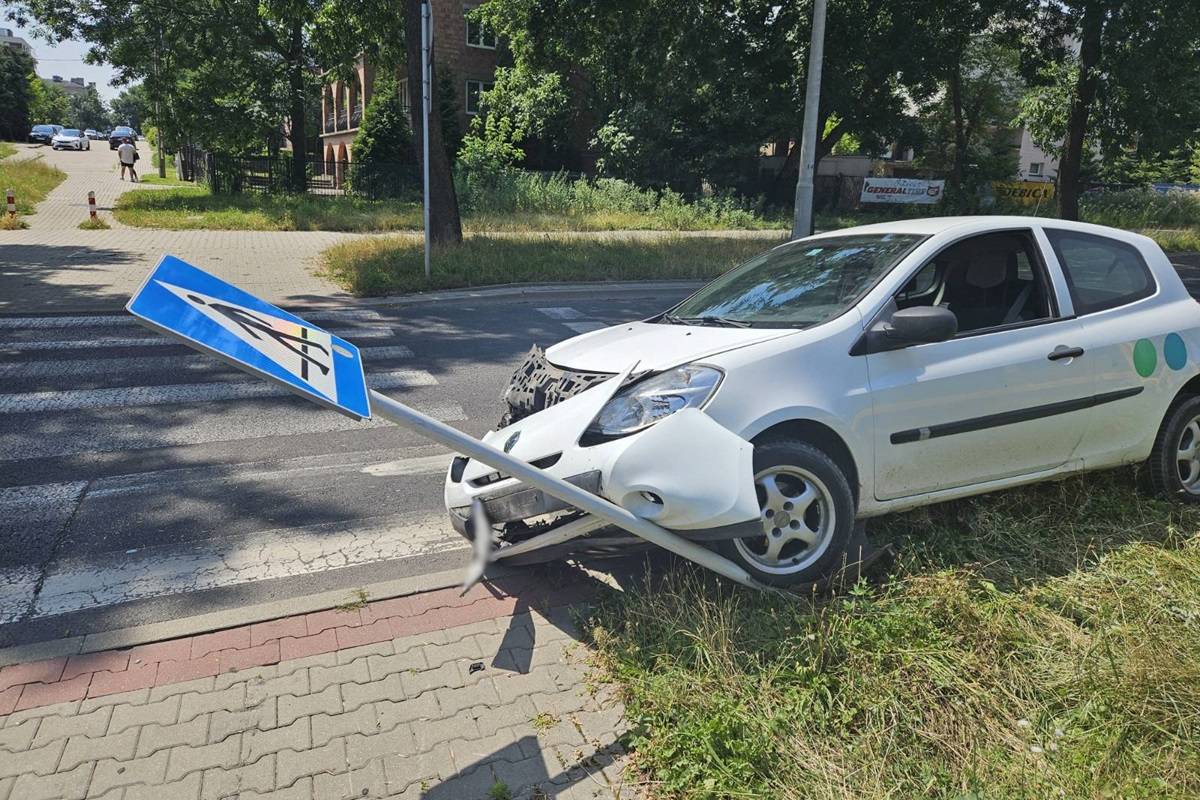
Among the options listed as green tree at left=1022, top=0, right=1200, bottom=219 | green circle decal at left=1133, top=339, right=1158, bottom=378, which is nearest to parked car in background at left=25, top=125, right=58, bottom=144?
green tree at left=1022, top=0, right=1200, bottom=219

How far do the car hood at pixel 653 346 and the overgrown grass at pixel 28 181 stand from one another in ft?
70.9

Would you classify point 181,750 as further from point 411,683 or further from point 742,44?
point 742,44

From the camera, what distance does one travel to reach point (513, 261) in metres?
14.6

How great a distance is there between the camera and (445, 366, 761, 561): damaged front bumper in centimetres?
320

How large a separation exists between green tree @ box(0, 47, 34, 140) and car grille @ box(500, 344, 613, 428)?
90.3 m

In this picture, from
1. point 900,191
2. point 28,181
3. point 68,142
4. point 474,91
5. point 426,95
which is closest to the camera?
point 426,95

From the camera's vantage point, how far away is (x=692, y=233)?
2273 cm

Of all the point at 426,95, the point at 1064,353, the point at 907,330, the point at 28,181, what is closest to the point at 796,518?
the point at 907,330

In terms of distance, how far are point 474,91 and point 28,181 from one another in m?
16.4

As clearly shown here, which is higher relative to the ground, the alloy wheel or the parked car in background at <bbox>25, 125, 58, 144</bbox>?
the parked car in background at <bbox>25, 125, 58, 144</bbox>

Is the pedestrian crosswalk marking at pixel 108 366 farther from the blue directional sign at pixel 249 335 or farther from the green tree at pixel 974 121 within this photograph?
the green tree at pixel 974 121

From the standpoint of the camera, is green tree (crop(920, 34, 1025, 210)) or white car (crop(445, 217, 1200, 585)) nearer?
white car (crop(445, 217, 1200, 585))

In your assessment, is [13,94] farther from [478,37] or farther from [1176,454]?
[1176,454]

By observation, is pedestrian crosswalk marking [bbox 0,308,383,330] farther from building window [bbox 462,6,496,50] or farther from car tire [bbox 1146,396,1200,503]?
building window [bbox 462,6,496,50]
